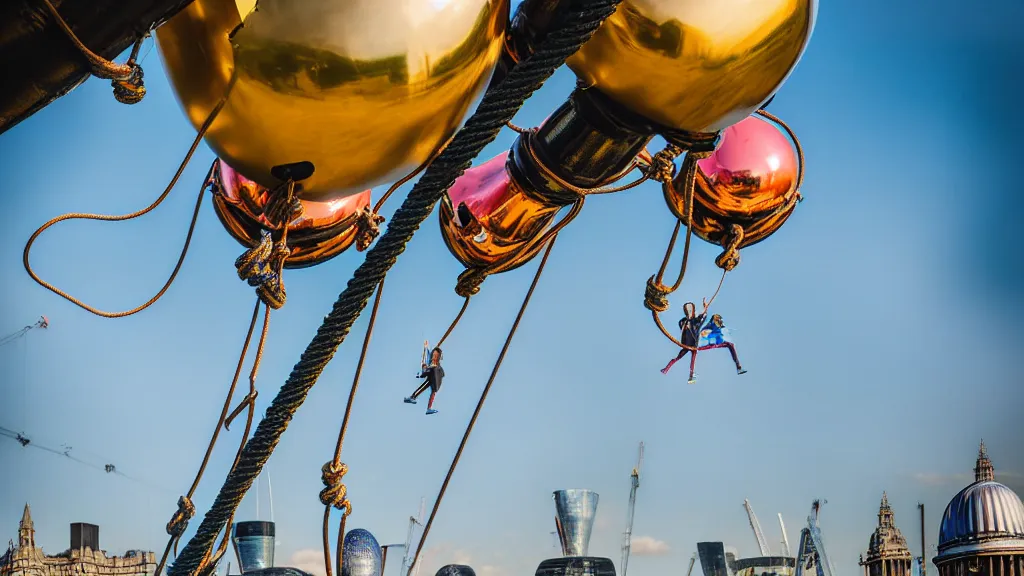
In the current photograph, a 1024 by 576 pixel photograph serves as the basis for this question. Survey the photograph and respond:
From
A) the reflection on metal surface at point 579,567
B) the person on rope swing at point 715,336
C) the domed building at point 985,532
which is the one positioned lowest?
the reflection on metal surface at point 579,567

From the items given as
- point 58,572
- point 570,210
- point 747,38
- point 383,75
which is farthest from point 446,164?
point 58,572

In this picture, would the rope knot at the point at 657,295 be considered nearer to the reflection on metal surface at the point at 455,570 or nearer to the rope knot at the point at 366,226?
the rope knot at the point at 366,226

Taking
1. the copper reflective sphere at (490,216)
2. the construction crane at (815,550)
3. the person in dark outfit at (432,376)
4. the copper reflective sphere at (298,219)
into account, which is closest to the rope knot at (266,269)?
the copper reflective sphere at (298,219)

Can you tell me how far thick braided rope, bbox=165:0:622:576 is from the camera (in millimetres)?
1670

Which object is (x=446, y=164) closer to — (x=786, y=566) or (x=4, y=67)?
(x=4, y=67)

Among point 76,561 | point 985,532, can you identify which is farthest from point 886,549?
point 76,561

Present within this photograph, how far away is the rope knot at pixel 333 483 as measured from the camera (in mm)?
1998

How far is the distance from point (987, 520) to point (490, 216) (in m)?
38.1

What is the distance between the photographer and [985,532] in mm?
36688

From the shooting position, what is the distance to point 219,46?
1.61m

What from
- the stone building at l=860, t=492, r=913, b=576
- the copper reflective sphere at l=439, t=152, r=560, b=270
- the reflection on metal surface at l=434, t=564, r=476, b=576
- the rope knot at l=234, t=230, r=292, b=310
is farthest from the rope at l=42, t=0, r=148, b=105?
the stone building at l=860, t=492, r=913, b=576

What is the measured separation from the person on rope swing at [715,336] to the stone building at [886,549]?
4612cm

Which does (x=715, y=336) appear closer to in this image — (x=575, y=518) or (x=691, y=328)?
(x=691, y=328)

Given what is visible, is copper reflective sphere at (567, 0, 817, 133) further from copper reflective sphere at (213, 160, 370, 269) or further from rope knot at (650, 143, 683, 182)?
copper reflective sphere at (213, 160, 370, 269)
